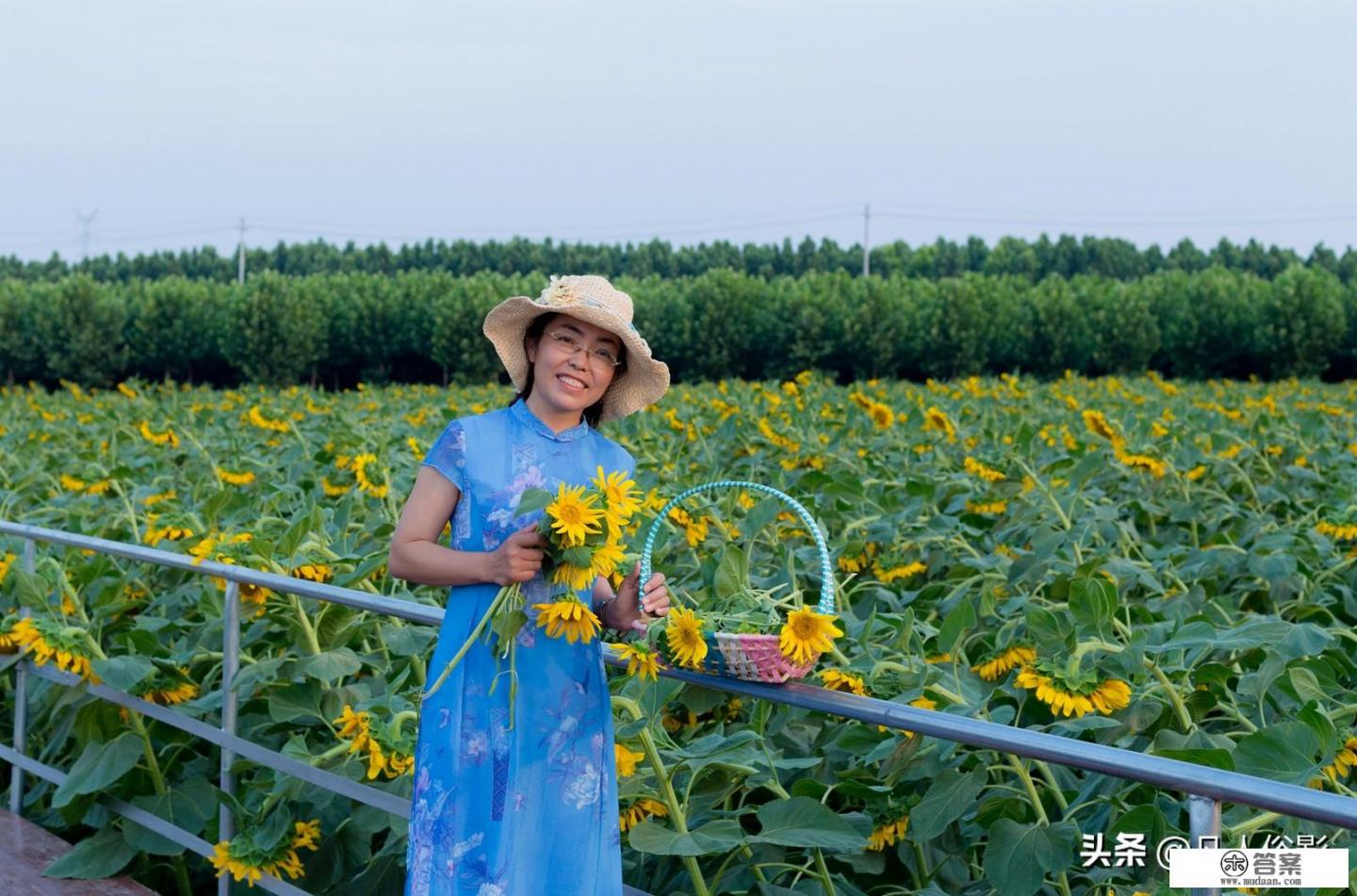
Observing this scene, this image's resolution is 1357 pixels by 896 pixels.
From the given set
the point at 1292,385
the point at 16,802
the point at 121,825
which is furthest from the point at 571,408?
the point at 1292,385

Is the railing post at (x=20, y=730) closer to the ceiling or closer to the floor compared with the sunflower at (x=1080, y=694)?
closer to the floor

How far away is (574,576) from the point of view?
1.91m

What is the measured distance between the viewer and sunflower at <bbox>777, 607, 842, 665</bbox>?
6.41ft

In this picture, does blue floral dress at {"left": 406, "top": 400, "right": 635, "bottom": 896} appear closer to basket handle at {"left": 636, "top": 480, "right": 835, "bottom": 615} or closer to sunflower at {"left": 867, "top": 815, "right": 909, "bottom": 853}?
basket handle at {"left": 636, "top": 480, "right": 835, "bottom": 615}

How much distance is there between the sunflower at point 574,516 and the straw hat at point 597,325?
1.11ft

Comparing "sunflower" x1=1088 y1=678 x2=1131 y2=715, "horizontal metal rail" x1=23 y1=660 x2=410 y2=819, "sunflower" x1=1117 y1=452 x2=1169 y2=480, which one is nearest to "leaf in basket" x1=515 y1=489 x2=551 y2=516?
"sunflower" x1=1088 y1=678 x2=1131 y2=715

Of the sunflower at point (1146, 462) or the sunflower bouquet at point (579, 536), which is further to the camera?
the sunflower at point (1146, 462)

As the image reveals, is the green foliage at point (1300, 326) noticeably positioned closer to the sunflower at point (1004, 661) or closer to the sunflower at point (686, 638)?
the sunflower at point (1004, 661)

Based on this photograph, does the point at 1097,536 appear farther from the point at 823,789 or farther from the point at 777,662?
the point at 777,662

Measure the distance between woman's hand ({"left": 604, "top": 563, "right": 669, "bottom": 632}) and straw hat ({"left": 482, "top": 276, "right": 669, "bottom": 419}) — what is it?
28 centimetres

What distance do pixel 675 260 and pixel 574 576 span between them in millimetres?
65556

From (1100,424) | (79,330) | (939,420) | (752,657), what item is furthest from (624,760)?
(79,330)

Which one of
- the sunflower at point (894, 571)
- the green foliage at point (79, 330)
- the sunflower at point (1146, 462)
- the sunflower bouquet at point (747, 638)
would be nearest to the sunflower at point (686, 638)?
the sunflower bouquet at point (747, 638)

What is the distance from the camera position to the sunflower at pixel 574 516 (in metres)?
1.88
